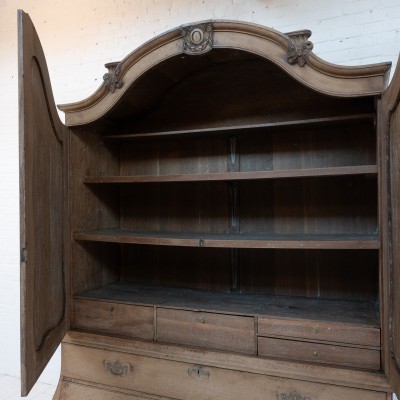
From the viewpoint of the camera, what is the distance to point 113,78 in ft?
5.05

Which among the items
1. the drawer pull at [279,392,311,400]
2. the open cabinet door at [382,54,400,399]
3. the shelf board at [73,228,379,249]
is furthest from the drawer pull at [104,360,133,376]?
the open cabinet door at [382,54,400,399]

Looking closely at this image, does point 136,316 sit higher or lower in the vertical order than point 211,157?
lower

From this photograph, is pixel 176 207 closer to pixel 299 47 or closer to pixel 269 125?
pixel 269 125

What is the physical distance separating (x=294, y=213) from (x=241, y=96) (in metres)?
0.65

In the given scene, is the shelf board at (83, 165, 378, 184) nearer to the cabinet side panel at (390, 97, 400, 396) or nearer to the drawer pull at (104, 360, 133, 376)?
the cabinet side panel at (390, 97, 400, 396)

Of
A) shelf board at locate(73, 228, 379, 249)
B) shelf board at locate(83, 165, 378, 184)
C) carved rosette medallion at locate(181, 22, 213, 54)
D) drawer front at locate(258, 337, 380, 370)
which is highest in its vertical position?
carved rosette medallion at locate(181, 22, 213, 54)

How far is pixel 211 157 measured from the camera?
188cm

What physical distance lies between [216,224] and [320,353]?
793mm

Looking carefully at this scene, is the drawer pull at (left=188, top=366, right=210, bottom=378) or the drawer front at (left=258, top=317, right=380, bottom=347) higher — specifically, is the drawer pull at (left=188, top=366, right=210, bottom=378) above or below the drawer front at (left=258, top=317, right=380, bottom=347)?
below

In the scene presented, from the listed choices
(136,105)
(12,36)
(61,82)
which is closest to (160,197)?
(136,105)

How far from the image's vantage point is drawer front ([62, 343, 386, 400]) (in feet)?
4.24

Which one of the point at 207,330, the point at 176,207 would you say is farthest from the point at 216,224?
the point at 207,330

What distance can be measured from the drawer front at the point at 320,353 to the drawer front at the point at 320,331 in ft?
0.08

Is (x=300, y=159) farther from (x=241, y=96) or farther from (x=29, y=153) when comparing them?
(x=29, y=153)
